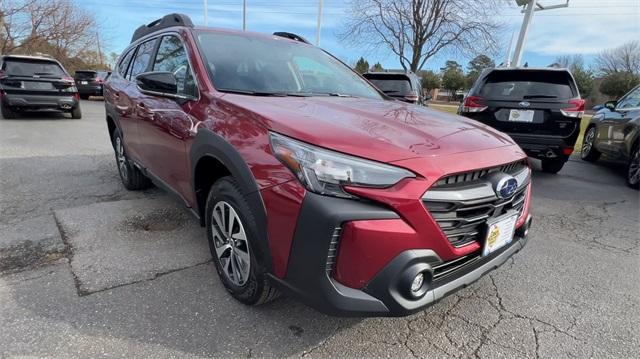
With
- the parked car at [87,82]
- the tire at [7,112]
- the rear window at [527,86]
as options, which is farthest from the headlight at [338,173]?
the parked car at [87,82]

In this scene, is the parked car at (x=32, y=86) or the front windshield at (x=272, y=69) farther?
the parked car at (x=32, y=86)

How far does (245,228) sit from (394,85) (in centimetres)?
770

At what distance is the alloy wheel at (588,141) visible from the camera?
25.2ft

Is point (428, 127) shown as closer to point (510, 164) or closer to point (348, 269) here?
point (510, 164)

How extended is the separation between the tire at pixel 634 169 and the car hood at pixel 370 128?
4656 millimetres

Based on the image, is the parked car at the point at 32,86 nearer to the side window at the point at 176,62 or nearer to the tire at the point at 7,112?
the tire at the point at 7,112

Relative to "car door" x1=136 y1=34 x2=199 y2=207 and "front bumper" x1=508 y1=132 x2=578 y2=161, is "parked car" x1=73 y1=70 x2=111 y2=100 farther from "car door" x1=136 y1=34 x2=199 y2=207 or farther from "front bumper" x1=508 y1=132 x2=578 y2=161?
"front bumper" x1=508 y1=132 x2=578 y2=161

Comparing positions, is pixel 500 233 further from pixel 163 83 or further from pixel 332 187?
pixel 163 83

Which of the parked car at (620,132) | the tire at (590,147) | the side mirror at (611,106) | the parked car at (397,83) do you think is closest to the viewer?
the parked car at (620,132)

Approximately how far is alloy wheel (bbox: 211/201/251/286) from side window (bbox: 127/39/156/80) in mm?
2162

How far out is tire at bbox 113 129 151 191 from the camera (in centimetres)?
443

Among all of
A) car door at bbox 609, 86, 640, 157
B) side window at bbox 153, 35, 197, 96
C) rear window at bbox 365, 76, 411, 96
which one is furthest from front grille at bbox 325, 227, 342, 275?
rear window at bbox 365, 76, 411, 96

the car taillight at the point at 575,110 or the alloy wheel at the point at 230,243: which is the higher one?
the car taillight at the point at 575,110

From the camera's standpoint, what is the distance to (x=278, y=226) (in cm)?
183
